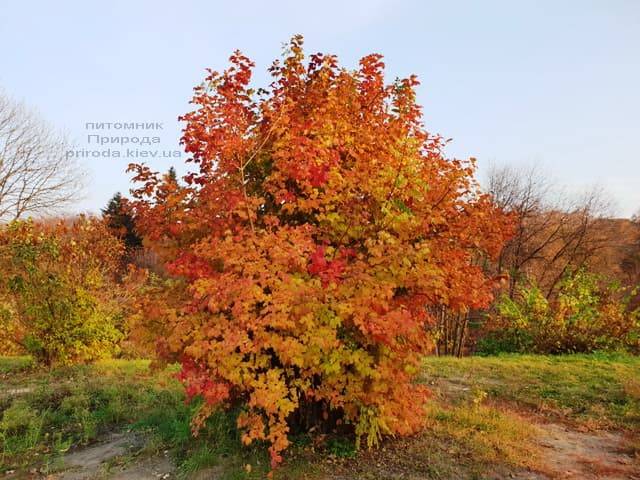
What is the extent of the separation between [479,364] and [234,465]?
6.88 metres

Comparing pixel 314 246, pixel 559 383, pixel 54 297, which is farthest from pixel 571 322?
pixel 54 297

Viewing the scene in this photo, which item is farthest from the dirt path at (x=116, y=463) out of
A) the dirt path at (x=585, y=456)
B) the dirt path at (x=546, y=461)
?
the dirt path at (x=585, y=456)

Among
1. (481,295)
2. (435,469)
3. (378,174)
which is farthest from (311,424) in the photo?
(378,174)

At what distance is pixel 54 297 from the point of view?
9.02m

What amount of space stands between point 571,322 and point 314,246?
996cm

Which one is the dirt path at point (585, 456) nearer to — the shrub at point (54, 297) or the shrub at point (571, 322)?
the shrub at point (571, 322)

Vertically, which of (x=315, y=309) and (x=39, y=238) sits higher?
(x=39, y=238)

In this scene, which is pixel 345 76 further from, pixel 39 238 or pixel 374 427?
pixel 39 238

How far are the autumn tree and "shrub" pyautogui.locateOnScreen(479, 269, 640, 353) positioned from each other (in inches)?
319

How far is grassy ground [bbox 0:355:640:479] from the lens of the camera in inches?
173

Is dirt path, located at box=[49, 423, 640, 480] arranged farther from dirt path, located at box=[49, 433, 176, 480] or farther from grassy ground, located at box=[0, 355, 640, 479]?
grassy ground, located at box=[0, 355, 640, 479]

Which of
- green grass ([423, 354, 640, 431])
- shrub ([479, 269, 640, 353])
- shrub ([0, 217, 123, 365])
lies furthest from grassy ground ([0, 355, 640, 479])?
shrub ([479, 269, 640, 353])

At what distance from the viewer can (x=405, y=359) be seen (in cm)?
428

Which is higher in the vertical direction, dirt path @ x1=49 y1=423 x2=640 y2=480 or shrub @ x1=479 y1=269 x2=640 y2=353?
shrub @ x1=479 y1=269 x2=640 y2=353
